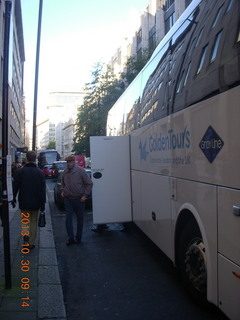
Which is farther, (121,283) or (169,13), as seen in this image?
(169,13)

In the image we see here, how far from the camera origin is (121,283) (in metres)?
5.09

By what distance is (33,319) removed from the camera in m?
3.75

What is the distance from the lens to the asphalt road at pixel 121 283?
13.3 feet

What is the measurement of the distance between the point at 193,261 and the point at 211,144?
1372mm

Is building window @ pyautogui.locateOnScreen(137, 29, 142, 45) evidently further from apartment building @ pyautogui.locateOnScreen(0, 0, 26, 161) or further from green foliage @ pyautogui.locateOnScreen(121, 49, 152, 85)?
green foliage @ pyautogui.locateOnScreen(121, 49, 152, 85)

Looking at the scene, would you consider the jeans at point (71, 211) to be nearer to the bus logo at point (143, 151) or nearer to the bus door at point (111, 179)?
the bus door at point (111, 179)

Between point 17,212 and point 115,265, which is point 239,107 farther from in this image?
point 17,212

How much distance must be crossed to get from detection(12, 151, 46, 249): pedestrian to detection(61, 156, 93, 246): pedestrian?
0.87 m

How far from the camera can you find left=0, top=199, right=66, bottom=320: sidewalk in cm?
392

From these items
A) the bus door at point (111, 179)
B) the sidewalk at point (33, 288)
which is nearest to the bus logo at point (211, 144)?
the sidewalk at point (33, 288)

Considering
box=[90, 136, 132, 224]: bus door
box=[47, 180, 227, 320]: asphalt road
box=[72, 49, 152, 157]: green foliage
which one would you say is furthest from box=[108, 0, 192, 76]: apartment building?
box=[47, 180, 227, 320]: asphalt road

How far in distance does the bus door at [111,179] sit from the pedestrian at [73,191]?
706mm
